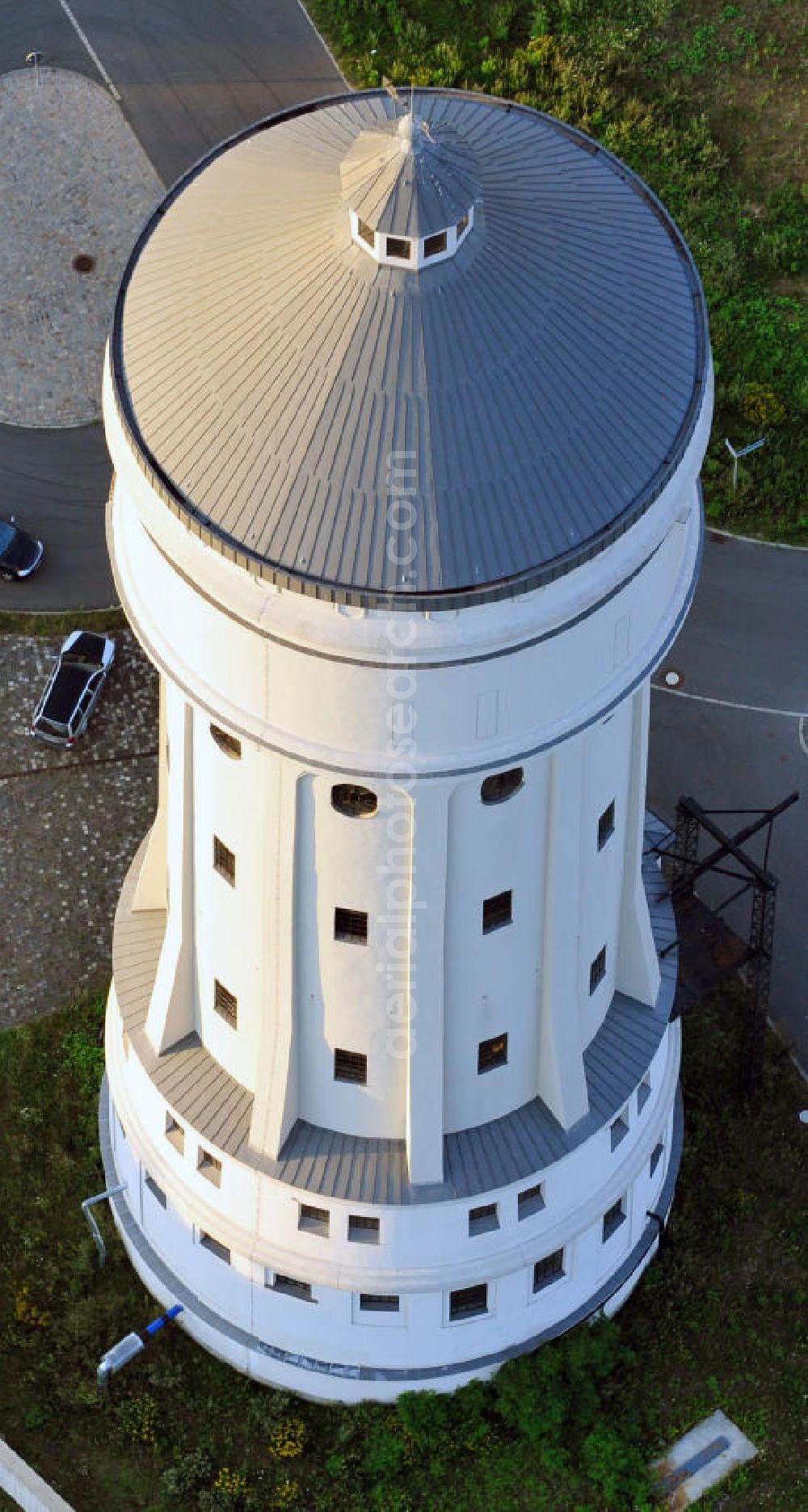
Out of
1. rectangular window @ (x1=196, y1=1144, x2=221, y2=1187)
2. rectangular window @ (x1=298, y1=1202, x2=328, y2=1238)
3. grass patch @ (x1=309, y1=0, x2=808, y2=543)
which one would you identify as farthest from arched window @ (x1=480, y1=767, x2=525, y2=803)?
grass patch @ (x1=309, y1=0, x2=808, y2=543)

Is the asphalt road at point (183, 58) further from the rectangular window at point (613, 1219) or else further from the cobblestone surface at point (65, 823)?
the rectangular window at point (613, 1219)

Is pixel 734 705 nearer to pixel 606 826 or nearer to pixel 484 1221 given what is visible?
pixel 484 1221

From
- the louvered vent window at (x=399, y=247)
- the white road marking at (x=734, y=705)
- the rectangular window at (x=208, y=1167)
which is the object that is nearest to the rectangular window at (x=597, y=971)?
the rectangular window at (x=208, y=1167)

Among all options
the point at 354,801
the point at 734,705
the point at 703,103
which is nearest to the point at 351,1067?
the point at 354,801

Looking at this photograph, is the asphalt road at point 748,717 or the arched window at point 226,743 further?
the asphalt road at point 748,717

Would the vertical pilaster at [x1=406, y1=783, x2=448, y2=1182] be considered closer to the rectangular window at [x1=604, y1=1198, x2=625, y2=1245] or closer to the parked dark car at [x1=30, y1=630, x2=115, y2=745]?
the rectangular window at [x1=604, y1=1198, x2=625, y2=1245]

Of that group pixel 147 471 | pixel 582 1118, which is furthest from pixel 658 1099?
pixel 147 471
